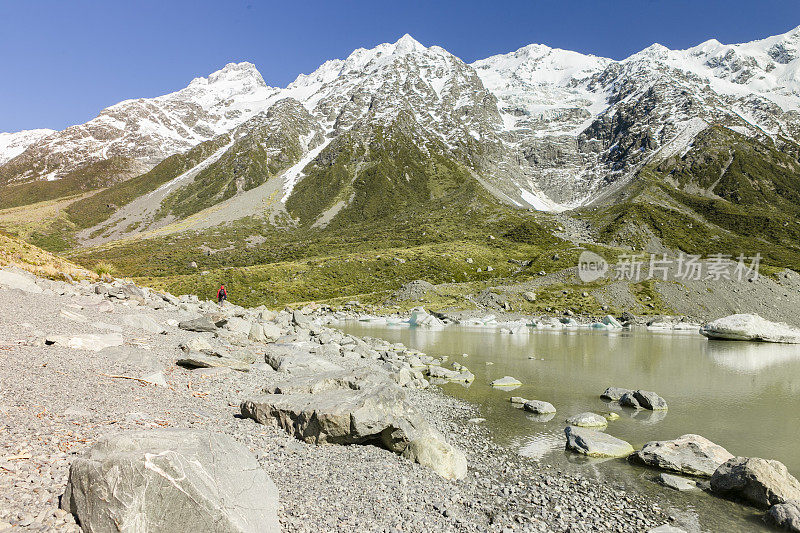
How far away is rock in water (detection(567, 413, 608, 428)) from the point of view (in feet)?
60.6

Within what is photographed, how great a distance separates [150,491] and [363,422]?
7.02 meters

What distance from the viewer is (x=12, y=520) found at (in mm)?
5758

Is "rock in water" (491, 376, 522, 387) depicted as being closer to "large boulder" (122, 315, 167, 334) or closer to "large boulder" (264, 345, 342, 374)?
"large boulder" (264, 345, 342, 374)

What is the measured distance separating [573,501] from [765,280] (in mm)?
101769

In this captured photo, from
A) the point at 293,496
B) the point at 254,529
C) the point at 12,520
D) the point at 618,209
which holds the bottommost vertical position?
the point at 293,496

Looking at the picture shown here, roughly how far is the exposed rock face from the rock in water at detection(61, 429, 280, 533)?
5596 millimetres

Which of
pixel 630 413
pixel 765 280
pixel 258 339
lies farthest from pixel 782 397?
pixel 765 280

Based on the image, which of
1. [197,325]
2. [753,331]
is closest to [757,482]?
[197,325]

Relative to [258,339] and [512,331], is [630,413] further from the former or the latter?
[512,331]

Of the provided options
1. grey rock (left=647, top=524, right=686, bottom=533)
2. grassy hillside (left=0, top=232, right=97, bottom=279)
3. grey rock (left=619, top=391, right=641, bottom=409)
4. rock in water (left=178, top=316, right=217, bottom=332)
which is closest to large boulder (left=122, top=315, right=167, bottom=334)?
rock in water (left=178, top=316, right=217, bottom=332)

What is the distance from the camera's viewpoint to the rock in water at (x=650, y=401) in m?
21.8

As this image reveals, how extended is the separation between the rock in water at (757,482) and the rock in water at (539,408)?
26.2 feet

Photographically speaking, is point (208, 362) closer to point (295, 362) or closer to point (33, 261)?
point (295, 362)

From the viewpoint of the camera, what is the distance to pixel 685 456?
14219 mm
